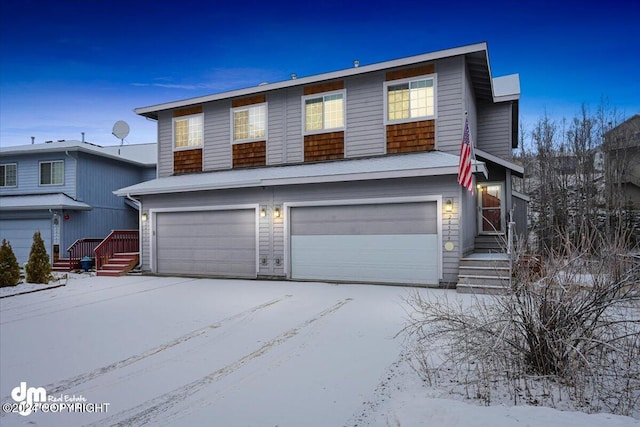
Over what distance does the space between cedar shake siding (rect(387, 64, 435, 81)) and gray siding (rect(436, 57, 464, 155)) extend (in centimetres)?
21

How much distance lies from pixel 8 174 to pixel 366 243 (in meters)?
16.7

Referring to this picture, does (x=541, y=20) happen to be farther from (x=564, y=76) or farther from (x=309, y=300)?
(x=309, y=300)

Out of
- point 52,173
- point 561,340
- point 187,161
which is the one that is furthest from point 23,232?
point 561,340

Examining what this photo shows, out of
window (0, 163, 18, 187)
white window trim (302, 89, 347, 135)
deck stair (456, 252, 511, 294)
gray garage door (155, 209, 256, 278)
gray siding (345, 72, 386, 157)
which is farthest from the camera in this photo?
window (0, 163, 18, 187)

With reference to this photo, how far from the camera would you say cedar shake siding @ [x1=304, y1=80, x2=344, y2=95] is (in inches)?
434

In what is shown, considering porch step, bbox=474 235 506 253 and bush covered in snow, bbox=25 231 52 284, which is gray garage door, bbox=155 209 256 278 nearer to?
bush covered in snow, bbox=25 231 52 284

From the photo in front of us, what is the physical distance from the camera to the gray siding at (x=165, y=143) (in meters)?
13.4

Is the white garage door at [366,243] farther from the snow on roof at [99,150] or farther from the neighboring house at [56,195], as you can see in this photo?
the snow on roof at [99,150]

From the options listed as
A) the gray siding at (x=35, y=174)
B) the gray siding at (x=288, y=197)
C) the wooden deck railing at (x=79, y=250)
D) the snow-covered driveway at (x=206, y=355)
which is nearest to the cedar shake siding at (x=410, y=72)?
the gray siding at (x=288, y=197)

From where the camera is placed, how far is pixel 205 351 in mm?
4812

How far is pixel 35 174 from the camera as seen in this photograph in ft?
53.9

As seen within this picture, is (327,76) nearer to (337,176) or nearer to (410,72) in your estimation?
(410,72)

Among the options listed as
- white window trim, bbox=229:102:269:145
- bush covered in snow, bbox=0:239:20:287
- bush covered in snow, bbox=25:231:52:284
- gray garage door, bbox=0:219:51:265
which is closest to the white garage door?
white window trim, bbox=229:102:269:145

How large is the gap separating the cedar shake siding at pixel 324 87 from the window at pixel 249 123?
1.55m
